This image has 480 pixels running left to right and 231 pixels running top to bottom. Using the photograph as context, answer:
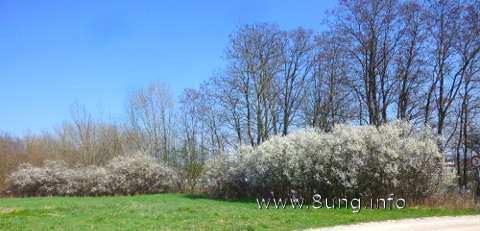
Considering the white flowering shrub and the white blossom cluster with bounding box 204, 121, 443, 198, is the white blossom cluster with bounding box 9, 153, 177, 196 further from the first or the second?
the white blossom cluster with bounding box 204, 121, 443, 198

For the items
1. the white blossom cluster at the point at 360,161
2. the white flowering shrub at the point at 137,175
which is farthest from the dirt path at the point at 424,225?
the white flowering shrub at the point at 137,175

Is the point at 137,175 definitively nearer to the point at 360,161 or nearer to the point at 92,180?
the point at 92,180

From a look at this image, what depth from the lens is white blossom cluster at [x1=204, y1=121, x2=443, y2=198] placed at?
613 inches

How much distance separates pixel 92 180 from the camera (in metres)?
28.9

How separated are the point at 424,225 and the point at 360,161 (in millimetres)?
5430

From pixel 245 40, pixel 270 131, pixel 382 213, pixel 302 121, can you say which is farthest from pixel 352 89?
pixel 382 213

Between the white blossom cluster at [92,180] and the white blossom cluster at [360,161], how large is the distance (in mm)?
14074

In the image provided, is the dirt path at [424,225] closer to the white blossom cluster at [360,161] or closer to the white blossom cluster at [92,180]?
the white blossom cluster at [360,161]

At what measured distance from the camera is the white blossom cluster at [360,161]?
1557 cm

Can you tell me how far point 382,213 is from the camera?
41.0ft

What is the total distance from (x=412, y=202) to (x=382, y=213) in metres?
3.58

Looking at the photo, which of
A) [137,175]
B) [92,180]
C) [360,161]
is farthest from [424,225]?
[92,180]

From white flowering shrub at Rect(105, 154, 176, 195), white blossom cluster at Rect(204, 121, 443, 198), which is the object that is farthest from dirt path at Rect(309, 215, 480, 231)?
white flowering shrub at Rect(105, 154, 176, 195)

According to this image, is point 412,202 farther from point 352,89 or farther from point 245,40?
point 245,40
